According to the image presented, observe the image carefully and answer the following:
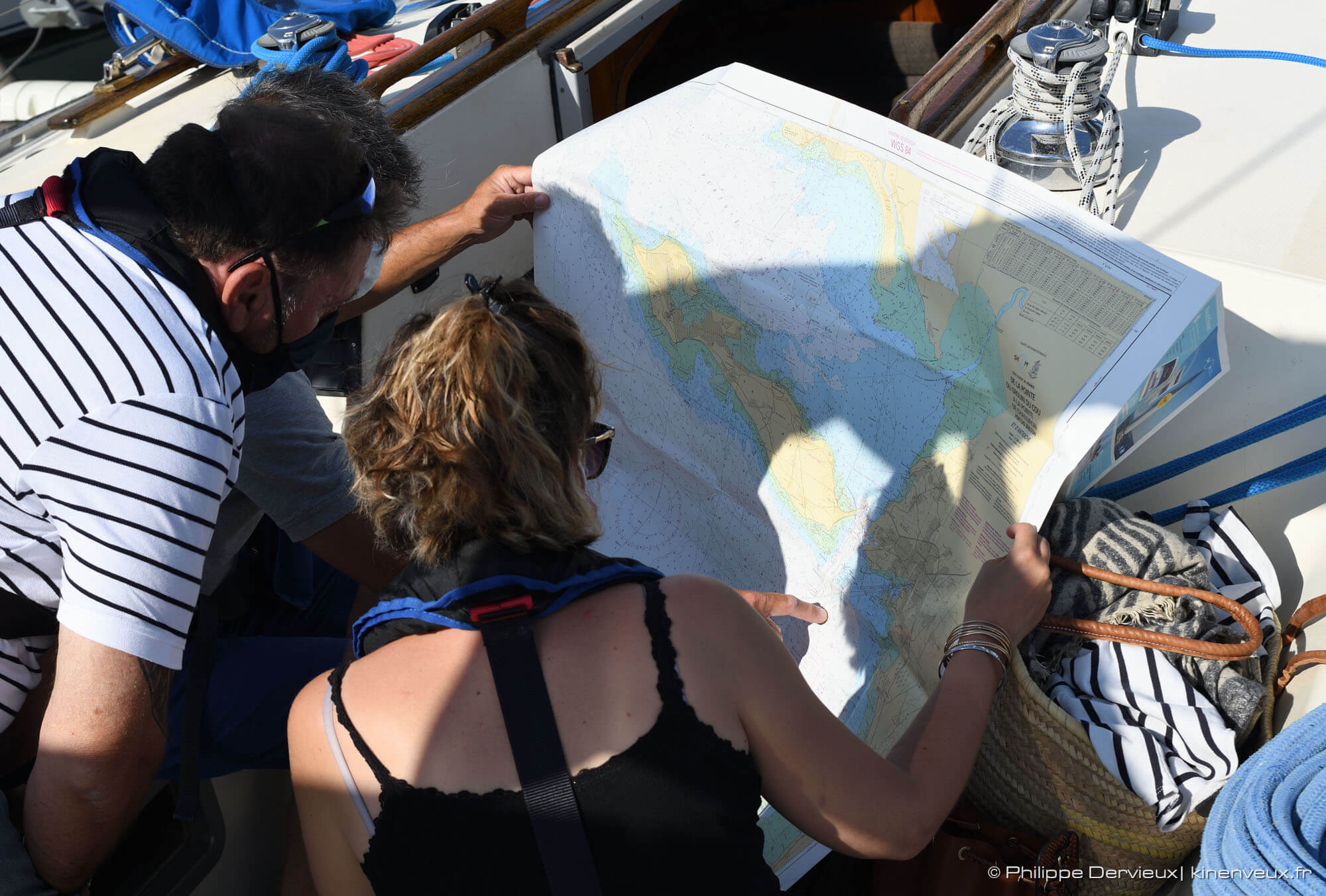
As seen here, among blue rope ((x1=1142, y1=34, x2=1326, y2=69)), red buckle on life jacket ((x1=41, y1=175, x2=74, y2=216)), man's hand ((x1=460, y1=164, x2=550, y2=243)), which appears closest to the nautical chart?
man's hand ((x1=460, y1=164, x2=550, y2=243))

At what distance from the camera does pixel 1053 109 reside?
5.97 ft

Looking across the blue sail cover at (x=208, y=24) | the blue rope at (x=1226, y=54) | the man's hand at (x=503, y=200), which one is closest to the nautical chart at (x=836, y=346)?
the man's hand at (x=503, y=200)

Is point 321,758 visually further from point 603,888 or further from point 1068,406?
point 1068,406

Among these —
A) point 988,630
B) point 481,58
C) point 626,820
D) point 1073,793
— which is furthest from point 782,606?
point 481,58

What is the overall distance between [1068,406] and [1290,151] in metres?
1.29

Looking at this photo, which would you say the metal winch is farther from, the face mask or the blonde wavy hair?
the face mask

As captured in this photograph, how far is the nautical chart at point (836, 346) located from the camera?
1.26 metres

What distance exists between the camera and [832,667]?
1.62m

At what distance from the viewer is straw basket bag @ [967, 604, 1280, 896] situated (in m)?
1.16

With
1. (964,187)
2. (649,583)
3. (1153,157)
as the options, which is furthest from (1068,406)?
(1153,157)

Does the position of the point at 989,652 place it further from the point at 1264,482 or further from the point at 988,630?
the point at 1264,482

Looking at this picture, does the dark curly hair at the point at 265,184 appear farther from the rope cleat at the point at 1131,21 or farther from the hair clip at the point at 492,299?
the rope cleat at the point at 1131,21

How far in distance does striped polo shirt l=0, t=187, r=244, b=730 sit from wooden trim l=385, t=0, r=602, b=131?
3.91 feet

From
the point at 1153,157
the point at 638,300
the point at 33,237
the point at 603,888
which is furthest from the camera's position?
the point at 1153,157
